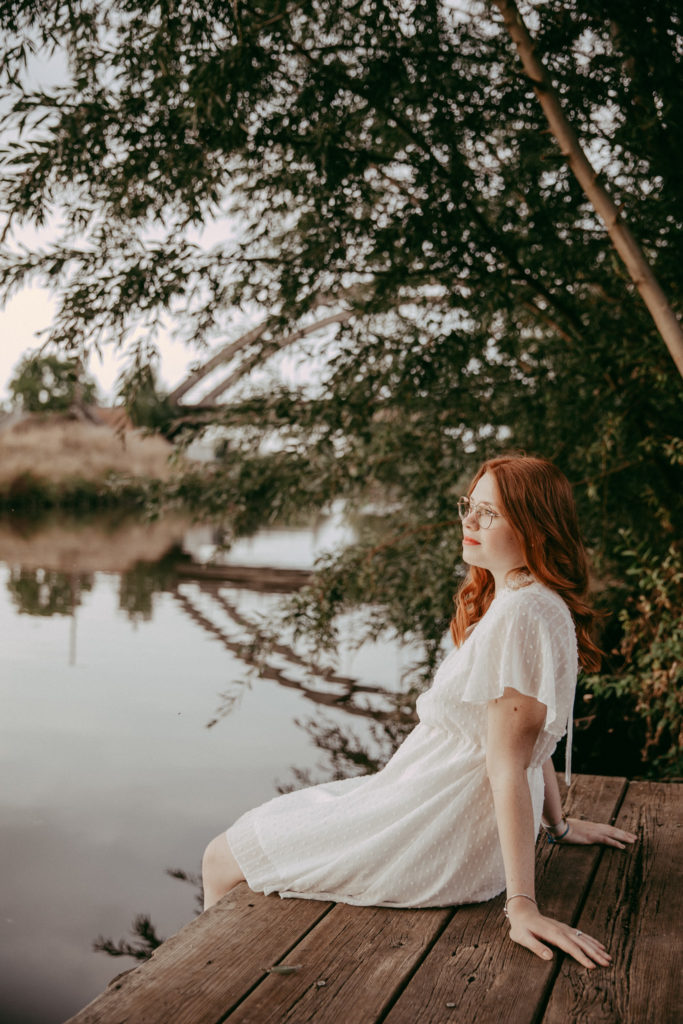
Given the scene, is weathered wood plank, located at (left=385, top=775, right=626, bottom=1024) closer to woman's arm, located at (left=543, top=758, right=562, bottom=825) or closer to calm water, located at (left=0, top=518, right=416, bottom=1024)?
woman's arm, located at (left=543, top=758, right=562, bottom=825)

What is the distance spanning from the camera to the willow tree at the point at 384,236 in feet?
10.9

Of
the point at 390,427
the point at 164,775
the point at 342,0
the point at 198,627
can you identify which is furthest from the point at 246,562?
the point at 342,0

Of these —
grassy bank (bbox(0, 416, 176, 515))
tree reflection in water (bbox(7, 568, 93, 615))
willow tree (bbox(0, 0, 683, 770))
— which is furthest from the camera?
tree reflection in water (bbox(7, 568, 93, 615))

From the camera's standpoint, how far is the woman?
1.74m

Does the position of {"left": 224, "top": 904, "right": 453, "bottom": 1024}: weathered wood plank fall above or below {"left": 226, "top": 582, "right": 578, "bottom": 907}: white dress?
below

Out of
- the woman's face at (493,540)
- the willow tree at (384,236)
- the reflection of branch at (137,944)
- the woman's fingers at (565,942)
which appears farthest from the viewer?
the reflection of branch at (137,944)

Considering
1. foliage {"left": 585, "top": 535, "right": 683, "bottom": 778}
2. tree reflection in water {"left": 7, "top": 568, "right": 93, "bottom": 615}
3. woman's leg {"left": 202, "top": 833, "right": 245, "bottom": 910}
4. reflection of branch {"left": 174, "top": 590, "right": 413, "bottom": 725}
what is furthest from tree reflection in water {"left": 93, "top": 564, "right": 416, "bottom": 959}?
woman's leg {"left": 202, "top": 833, "right": 245, "bottom": 910}

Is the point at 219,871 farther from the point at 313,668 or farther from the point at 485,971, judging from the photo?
the point at 313,668

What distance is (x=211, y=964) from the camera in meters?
1.64

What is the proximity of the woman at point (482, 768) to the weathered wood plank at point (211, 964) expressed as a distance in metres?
0.08

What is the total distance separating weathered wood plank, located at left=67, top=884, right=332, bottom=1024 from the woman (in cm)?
8

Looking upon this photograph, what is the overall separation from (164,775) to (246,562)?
26.1 feet

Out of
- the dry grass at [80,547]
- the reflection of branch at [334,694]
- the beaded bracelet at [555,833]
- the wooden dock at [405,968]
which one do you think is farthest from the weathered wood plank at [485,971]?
the dry grass at [80,547]

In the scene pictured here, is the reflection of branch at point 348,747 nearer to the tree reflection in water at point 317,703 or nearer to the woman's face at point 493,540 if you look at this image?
the tree reflection in water at point 317,703
